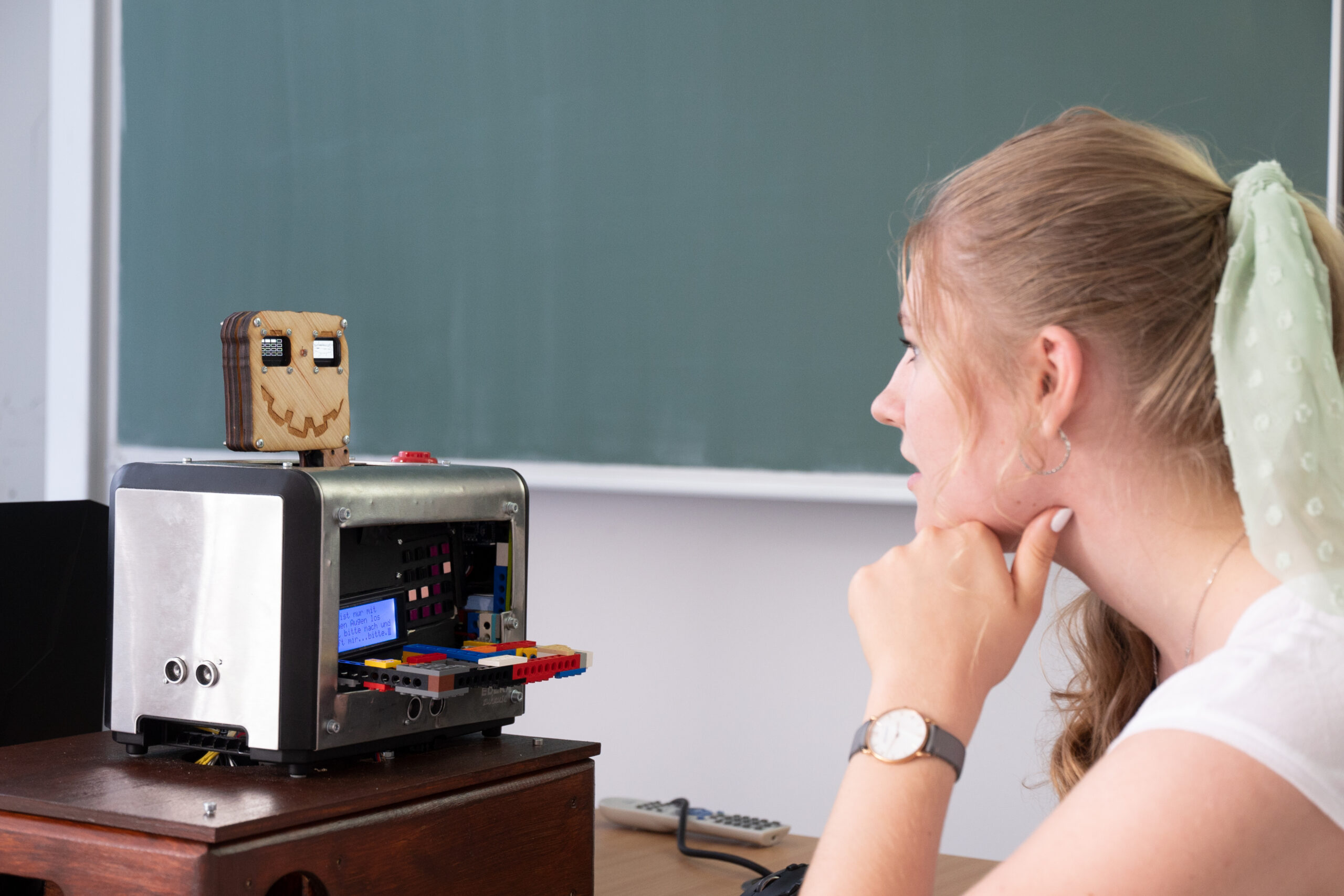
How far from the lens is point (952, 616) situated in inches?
34.6

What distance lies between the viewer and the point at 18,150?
2.56 m

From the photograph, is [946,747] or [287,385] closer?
[946,747]

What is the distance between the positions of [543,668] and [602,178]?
0.98m

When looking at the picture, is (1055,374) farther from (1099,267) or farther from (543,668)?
(543,668)

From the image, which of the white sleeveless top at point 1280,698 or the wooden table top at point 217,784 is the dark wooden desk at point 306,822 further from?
the white sleeveless top at point 1280,698

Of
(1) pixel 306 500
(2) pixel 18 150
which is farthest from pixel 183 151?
(1) pixel 306 500

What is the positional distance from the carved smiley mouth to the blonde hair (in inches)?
19.8

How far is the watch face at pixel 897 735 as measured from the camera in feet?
2.69

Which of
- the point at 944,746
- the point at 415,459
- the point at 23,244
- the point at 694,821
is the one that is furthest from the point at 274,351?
the point at 23,244

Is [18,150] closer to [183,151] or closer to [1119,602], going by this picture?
[183,151]

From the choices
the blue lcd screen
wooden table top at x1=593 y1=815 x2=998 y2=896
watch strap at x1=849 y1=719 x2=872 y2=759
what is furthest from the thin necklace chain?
the blue lcd screen

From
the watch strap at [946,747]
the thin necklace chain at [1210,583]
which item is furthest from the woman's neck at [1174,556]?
the watch strap at [946,747]

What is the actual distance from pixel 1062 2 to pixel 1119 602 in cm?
95

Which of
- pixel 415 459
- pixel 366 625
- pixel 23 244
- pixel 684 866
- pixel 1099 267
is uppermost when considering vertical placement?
pixel 23 244
